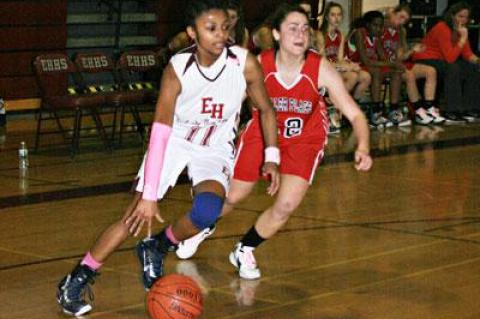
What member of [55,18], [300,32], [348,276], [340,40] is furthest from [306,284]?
[55,18]

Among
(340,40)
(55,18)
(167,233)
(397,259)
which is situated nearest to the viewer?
(167,233)

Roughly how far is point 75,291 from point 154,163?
31.3 inches

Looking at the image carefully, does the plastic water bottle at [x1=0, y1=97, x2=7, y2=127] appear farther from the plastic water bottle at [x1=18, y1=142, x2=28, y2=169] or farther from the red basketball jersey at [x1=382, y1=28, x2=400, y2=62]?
the red basketball jersey at [x1=382, y1=28, x2=400, y2=62]

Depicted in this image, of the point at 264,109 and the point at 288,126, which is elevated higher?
the point at 264,109

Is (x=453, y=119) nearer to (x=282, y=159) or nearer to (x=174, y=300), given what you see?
(x=282, y=159)

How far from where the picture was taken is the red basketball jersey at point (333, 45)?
1363 cm

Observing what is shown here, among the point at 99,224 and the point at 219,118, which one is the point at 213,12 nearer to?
the point at 219,118

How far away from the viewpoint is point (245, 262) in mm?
6336

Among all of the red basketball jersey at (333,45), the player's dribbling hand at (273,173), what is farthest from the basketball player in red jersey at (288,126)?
the red basketball jersey at (333,45)

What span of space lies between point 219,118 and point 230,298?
0.95m

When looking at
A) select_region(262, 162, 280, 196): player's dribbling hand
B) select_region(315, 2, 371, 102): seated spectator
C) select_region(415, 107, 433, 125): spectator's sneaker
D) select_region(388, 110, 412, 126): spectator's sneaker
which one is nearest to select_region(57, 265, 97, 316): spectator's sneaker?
select_region(262, 162, 280, 196): player's dribbling hand

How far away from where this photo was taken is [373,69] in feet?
46.4

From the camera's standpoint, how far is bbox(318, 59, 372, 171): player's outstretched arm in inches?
229

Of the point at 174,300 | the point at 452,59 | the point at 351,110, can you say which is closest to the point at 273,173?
the point at 351,110
